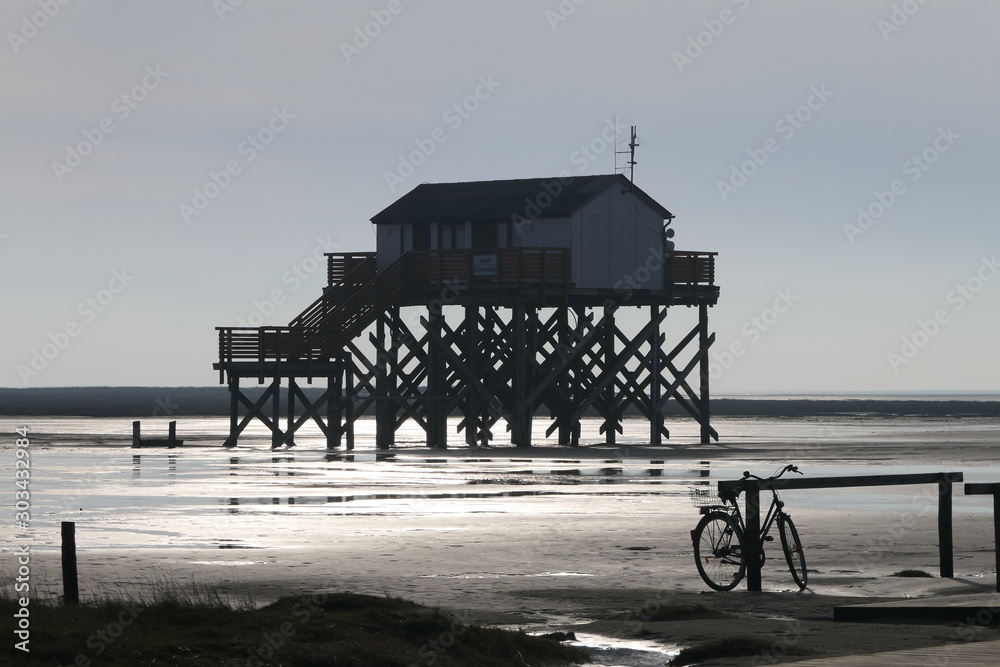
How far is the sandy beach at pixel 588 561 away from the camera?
14289mm

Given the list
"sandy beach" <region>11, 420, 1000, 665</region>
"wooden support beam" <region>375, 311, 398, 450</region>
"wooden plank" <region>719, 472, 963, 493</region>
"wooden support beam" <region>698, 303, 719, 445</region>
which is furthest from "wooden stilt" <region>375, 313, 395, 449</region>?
"wooden plank" <region>719, 472, 963, 493</region>

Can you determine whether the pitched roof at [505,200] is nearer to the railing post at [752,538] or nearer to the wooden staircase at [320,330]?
the wooden staircase at [320,330]

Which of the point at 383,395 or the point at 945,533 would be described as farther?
the point at 383,395

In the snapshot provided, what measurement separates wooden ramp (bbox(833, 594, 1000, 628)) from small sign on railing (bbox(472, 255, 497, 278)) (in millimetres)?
39633

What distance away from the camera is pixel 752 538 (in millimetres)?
17109

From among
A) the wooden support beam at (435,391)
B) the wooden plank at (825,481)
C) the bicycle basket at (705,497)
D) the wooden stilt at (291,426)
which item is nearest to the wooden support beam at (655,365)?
the wooden support beam at (435,391)

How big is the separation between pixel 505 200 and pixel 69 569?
41345mm

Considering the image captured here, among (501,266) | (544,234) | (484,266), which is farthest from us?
(544,234)

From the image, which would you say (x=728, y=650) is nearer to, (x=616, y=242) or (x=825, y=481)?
(x=825, y=481)

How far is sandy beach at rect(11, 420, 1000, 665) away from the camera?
46.9 ft

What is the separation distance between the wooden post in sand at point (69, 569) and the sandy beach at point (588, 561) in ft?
5.52

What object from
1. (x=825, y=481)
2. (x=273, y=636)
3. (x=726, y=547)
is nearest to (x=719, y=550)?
(x=726, y=547)

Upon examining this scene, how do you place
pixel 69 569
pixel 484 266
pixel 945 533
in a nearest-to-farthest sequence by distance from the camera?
1. pixel 69 569
2. pixel 945 533
3. pixel 484 266

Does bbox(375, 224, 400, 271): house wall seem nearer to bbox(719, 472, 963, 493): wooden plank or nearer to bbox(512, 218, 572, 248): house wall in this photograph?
bbox(512, 218, 572, 248): house wall
